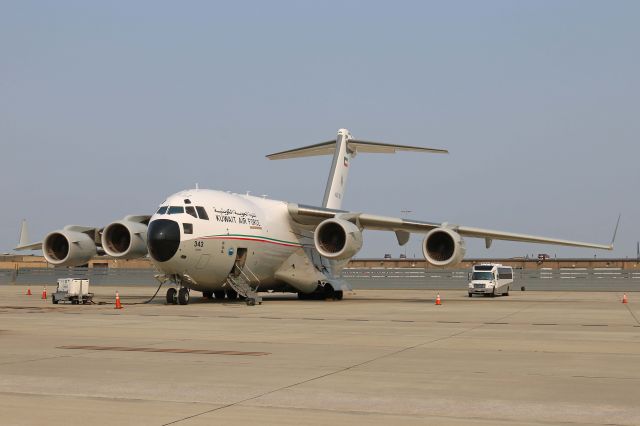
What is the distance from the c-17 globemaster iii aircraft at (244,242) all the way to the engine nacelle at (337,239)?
0.04 metres

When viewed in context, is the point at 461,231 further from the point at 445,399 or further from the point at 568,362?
the point at 445,399

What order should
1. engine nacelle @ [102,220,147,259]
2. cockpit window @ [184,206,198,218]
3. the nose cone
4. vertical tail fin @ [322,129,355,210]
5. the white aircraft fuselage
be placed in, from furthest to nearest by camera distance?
vertical tail fin @ [322,129,355,210], engine nacelle @ [102,220,147,259], cockpit window @ [184,206,198,218], the white aircraft fuselage, the nose cone

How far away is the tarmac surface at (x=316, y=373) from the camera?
7.25 metres

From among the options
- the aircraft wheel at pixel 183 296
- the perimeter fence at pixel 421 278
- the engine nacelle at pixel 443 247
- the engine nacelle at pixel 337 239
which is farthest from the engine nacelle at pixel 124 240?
the perimeter fence at pixel 421 278

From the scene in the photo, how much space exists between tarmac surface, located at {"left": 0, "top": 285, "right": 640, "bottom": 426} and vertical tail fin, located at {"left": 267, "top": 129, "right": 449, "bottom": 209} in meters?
18.2

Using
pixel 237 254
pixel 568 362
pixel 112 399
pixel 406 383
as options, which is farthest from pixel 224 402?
pixel 237 254

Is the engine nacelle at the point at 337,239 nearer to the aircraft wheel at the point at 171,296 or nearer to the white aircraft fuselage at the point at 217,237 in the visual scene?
the white aircraft fuselage at the point at 217,237

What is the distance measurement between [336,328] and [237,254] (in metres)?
12.0

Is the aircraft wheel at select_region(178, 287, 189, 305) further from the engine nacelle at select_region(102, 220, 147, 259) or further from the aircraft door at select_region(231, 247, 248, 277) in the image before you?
the engine nacelle at select_region(102, 220, 147, 259)

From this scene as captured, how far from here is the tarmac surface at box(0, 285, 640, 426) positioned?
23.8 feet

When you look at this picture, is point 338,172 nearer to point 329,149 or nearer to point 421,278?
point 329,149

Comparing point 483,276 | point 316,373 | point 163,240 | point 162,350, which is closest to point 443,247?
point 163,240

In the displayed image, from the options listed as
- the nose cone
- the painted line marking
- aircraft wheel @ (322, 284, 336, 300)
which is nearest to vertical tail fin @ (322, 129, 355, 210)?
aircraft wheel @ (322, 284, 336, 300)

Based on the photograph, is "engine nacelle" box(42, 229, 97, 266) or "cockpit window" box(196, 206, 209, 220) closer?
"cockpit window" box(196, 206, 209, 220)
